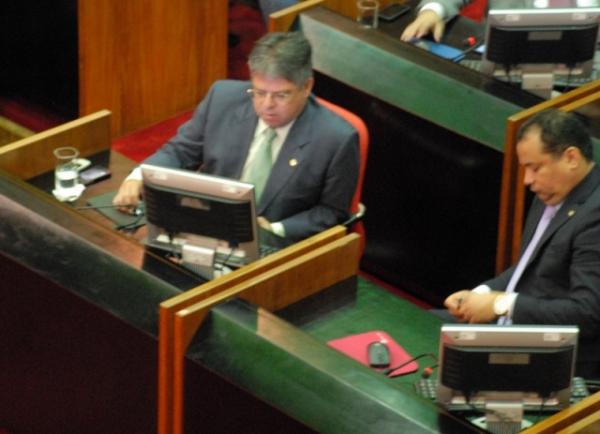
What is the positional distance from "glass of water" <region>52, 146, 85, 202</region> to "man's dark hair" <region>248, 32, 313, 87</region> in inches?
27.1

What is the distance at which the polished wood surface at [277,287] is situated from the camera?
3949 millimetres

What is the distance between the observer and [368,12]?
5.69 m

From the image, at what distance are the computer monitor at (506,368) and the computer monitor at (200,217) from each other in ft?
2.42

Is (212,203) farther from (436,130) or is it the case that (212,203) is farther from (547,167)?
(436,130)

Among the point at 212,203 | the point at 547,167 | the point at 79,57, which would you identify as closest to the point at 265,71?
the point at 212,203

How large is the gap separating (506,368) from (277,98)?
1317 mm

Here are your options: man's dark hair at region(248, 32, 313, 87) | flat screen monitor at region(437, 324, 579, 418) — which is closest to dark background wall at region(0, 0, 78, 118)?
man's dark hair at region(248, 32, 313, 87)

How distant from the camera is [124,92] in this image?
6512 millimetres

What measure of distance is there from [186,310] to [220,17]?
305cm

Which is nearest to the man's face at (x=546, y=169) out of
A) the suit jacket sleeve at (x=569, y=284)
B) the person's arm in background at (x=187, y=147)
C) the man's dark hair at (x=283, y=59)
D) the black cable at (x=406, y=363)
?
the suit jacket sleeve at (x=569, y=284)

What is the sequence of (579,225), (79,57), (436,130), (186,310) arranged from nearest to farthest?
(186,310) → (579,225) → (436,130) → (79,57)

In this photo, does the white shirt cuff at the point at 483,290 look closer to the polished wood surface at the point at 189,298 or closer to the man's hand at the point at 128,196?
the polished wood surface at the point at 189,298

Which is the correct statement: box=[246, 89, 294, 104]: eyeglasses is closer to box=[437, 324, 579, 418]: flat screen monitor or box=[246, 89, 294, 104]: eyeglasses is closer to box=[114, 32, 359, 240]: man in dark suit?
box=[114, 32, 359, 240]: man in dark suit

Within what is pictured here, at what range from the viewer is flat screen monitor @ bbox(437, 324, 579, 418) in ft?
12.0
